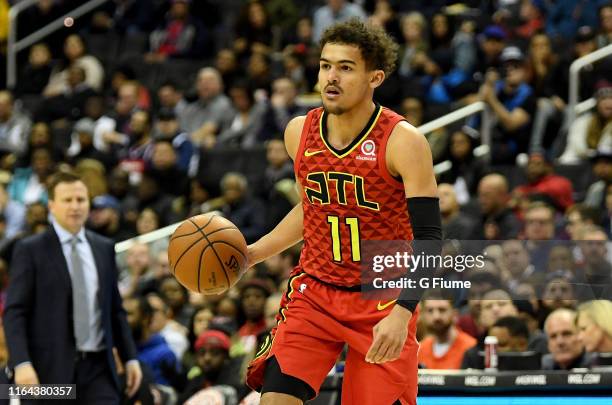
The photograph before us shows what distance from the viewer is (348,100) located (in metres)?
6.42

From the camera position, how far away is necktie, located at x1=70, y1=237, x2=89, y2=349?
8.15m

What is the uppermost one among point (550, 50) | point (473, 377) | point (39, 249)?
point (550, 50)

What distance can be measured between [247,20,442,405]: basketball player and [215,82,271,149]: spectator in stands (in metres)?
8.71

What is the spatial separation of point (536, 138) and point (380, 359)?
27.7ft

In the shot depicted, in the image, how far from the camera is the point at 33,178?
1548 centimetres

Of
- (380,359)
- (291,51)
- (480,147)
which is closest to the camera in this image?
(380,359)

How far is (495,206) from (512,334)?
3.15 meters

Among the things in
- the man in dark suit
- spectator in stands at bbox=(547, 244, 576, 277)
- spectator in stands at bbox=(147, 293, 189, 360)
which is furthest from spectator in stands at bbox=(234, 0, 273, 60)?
the man in dark suit

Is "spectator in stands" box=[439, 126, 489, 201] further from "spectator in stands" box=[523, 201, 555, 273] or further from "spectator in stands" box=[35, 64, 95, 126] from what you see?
"spectator in stands" box=[35, 64, 95, 126]

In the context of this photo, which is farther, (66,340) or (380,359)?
(66,340)

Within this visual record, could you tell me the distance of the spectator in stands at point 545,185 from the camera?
1271cm

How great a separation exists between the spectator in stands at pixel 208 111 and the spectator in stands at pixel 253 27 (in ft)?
4.24

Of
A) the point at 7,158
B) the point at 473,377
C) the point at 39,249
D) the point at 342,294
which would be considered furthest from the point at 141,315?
the point at 7,158

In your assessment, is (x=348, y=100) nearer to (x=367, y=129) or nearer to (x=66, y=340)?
(x=367, y=129)
